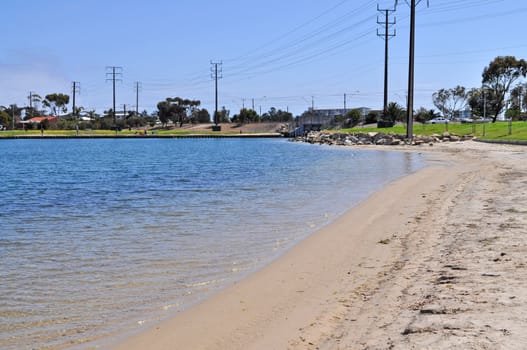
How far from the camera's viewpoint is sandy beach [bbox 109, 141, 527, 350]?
16.6 ft

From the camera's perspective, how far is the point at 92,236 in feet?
39.1

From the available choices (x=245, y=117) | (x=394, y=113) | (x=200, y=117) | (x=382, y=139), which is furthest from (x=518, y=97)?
(x=200, y=117)

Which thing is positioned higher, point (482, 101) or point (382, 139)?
point (482, 101)

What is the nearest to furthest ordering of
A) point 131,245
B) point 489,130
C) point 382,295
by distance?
point 382,295, point 131,245, point 489,130

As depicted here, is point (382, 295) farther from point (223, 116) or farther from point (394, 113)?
point (223, 116)

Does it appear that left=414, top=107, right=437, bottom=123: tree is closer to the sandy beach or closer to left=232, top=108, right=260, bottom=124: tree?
left=232, top=108, right=260, bottom=124: tree

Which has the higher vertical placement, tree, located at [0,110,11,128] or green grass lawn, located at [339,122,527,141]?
tree, located at [0,110,11,128]

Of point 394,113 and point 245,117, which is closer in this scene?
point 394,113

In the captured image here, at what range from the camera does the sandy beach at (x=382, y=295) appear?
16.6 feet

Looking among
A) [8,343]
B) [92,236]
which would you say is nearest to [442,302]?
[8,343]

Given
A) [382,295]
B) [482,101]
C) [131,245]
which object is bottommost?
[131,245]

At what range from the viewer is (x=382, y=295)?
6.50 meters

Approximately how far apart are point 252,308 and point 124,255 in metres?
3.84

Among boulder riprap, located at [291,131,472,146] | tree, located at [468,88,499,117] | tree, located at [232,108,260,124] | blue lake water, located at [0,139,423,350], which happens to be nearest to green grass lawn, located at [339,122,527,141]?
boulder riprap, located at [291,131,472,146]
